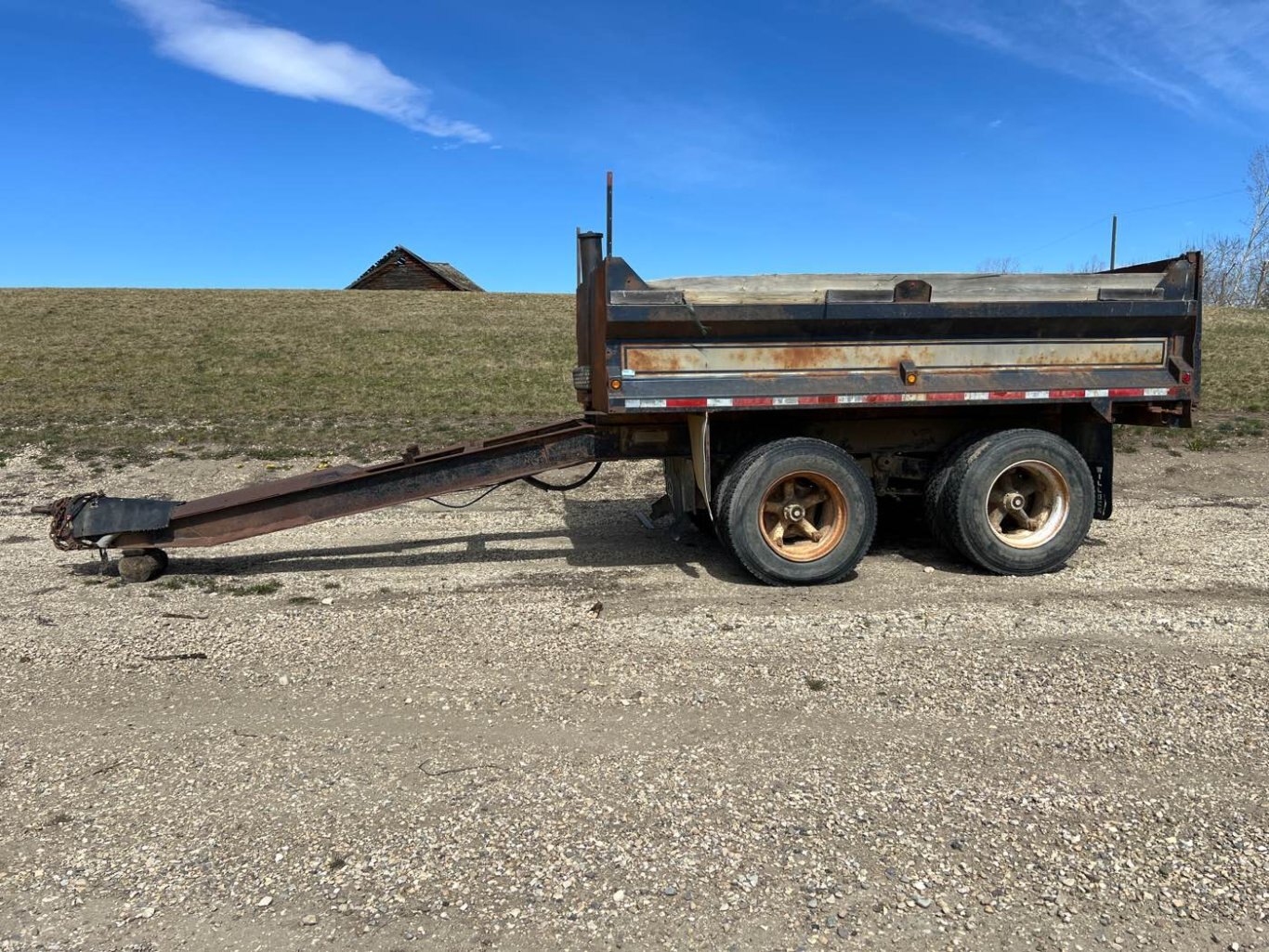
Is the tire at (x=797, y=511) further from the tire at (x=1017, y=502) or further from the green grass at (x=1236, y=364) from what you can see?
the green grass at (x=1236, y=364)

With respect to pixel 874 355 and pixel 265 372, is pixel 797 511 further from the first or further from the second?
pixel 265 372

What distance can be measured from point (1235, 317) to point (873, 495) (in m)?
31.0

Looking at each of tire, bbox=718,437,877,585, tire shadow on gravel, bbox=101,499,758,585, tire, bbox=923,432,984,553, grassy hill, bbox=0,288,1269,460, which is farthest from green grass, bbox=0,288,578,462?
tire, bbox=923,432,984,553

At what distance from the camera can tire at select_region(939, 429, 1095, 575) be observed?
6.26 m

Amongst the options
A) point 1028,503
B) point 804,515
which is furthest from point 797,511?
point 1028,503

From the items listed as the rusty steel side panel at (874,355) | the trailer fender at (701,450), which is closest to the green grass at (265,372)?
the trailer fender at (701,450)

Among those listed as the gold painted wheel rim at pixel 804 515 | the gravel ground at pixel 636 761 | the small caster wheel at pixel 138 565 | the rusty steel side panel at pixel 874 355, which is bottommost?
the gravel ground at pixel 636 761

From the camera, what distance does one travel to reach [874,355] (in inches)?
238

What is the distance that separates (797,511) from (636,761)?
2983 millimetres

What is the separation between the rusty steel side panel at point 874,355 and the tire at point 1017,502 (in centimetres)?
56

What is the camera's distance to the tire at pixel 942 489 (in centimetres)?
642

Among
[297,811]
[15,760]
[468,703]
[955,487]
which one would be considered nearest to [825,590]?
[955,487]

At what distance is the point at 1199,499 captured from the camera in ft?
30.1

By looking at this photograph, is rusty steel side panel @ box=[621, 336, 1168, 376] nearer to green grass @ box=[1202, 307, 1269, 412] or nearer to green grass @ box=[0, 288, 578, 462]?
green grass @ box=[0, 288, 578, 462]
